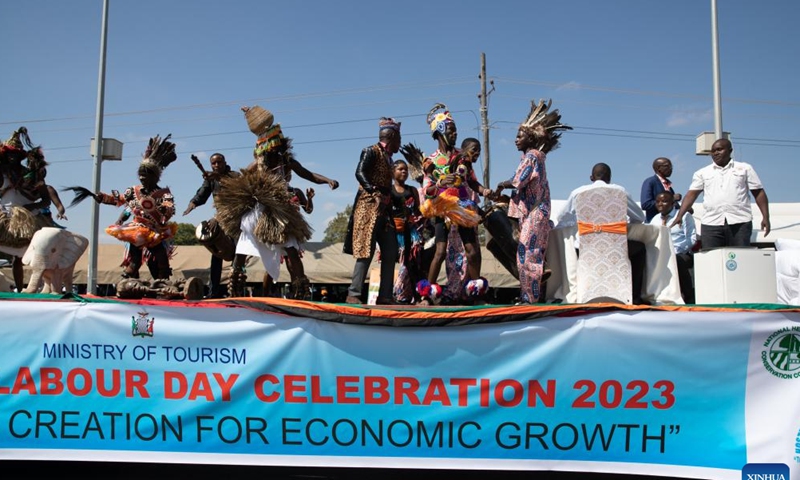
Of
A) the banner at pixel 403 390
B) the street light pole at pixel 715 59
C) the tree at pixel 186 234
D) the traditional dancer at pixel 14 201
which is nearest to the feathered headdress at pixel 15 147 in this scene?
the traditional dancer at pixel 14 201

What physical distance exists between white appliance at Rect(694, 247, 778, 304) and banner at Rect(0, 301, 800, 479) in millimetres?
696

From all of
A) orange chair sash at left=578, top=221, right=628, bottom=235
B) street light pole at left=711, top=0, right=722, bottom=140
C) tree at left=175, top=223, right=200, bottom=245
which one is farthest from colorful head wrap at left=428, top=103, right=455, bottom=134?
tree at left=175, top=223, right=200, bottom=245

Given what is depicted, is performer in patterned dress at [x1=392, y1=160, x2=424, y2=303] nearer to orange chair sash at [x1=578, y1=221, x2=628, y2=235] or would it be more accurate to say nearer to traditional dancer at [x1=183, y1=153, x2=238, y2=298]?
traditional dancer at [x1=183, y1=153, x2=238, y2=298]

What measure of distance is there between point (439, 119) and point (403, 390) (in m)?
2.65

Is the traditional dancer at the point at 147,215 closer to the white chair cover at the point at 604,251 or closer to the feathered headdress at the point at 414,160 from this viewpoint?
the feathered headdress at the point at 414,160

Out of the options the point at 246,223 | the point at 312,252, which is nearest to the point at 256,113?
the point at 246,223

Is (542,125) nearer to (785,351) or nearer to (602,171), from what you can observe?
(602,171)

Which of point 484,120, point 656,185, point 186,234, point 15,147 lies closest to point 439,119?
point 656,185

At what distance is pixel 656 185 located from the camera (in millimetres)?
5801

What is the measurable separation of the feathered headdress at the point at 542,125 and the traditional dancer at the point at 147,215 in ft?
10.7

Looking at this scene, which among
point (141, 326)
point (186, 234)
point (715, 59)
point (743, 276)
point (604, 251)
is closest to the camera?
point (141, 326)

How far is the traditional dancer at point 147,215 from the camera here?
4992 millimetres

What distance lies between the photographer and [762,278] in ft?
12.3

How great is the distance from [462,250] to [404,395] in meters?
2.16
